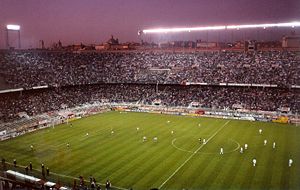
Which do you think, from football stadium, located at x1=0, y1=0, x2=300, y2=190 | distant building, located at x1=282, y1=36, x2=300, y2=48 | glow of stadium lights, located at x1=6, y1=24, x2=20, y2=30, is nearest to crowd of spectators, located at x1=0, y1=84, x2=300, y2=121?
football stadium, located at x1=0, y1=0, x2=300, y2=190

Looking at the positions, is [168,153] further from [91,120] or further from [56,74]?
[56,74]

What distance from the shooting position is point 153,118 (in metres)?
51.6

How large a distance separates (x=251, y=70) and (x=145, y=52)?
2881 cm

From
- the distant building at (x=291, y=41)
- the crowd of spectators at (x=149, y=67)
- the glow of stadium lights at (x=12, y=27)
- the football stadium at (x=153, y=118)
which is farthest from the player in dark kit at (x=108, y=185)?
the distant building at (x=291, y=41)

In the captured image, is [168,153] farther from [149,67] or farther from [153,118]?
[149,67]

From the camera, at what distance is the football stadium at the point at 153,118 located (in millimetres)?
26391

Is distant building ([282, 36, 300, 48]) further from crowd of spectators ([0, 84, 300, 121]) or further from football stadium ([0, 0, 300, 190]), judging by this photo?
crowd of spectators ([0, 84, 300, 121])

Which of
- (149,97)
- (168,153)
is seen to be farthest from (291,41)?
(168,153)

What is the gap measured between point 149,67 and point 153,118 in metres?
24.7

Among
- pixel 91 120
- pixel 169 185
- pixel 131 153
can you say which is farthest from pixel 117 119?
pixel 169 185

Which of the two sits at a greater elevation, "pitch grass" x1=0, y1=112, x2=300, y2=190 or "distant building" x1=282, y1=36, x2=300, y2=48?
"distant building" x1=282, y1=36, x2=300, y2=48

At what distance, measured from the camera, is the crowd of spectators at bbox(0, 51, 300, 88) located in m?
59.6

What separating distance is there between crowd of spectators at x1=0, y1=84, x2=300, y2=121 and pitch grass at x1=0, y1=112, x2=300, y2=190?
9.57 m

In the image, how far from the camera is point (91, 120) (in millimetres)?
49875
